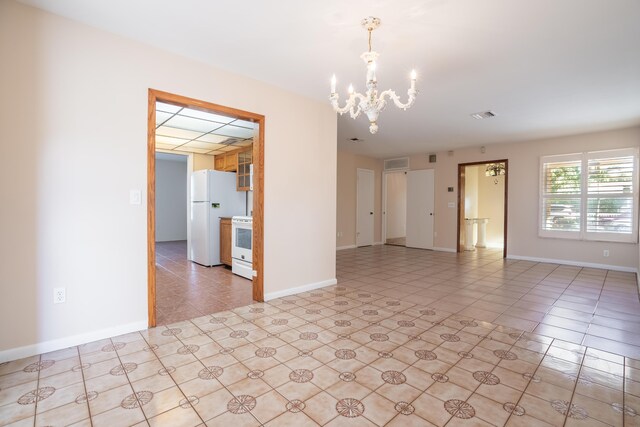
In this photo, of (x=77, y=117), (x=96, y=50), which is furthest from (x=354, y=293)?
(x=96, y=50)

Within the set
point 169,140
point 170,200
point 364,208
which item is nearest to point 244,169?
point 169,140

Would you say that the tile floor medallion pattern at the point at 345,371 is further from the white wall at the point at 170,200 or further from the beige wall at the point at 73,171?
the white wall at the point at 170,200

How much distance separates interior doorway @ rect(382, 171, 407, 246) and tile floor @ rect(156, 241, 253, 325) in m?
5.26

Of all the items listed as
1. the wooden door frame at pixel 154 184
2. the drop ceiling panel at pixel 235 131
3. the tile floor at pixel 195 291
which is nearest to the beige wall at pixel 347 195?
the drop ceiling panel at pixel 235 131

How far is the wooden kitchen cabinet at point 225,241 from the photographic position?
17.3ft

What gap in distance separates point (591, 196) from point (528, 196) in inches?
39.0

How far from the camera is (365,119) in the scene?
4.96m

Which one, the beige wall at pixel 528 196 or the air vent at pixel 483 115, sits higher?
the air vent at pixel 483 115

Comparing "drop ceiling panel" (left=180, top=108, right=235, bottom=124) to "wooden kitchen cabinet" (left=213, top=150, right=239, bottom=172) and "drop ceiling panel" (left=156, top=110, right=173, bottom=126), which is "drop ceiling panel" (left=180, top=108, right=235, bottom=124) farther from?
"wooden kitchen cabinet" (left=213, top=150, right=239, bottom=172)

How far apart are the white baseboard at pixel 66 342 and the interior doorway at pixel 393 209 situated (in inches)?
284

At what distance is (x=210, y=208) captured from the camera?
18.0ft

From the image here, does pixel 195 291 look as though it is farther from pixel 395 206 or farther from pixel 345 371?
pixel 395 206

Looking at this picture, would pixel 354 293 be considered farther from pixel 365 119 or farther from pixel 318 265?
pixel 365 119

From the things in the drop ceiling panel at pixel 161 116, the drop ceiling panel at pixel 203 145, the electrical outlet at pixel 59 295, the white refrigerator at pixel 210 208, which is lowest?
the electrical outlet at pixel 59 295
